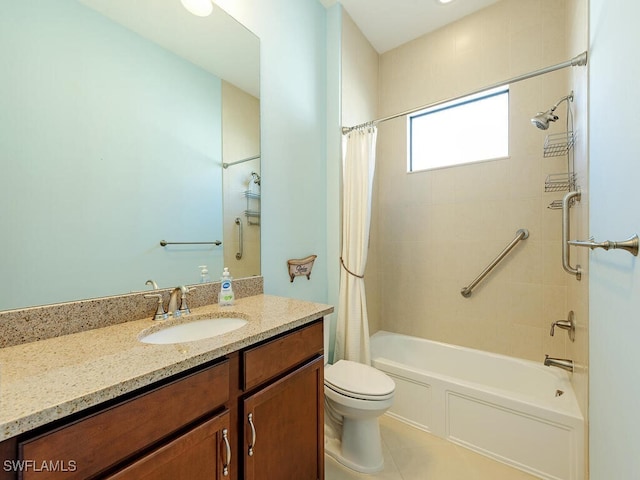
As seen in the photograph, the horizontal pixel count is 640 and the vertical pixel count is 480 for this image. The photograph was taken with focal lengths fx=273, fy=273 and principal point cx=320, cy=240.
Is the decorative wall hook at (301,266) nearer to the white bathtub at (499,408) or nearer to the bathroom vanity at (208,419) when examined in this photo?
the bathroom vanity at (208,419)

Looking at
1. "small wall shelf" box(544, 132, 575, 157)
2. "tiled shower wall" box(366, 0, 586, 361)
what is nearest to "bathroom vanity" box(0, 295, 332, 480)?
"tiled shower wall" box(366, 0, 586, 361)

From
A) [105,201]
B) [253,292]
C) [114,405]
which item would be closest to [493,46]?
[253,292]

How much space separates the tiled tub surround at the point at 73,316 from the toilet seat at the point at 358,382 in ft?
2.87

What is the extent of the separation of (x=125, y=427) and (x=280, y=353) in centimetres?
48

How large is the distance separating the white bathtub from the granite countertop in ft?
4.15

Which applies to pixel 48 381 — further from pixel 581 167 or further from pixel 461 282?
pixel 461 282

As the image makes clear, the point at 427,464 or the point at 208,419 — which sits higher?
the point at 208,419

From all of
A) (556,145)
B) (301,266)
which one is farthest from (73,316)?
(556,145)

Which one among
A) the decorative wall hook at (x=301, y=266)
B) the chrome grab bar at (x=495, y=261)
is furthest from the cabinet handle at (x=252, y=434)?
the chrome grab bar at (x=495, y=261)

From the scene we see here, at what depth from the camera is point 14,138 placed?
830 millimetres

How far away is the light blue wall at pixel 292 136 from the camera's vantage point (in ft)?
5.28

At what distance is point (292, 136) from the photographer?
1784 mm

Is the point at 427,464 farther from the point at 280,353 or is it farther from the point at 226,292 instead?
the point at 226,292

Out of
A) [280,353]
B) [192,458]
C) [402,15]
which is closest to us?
[192,458]
